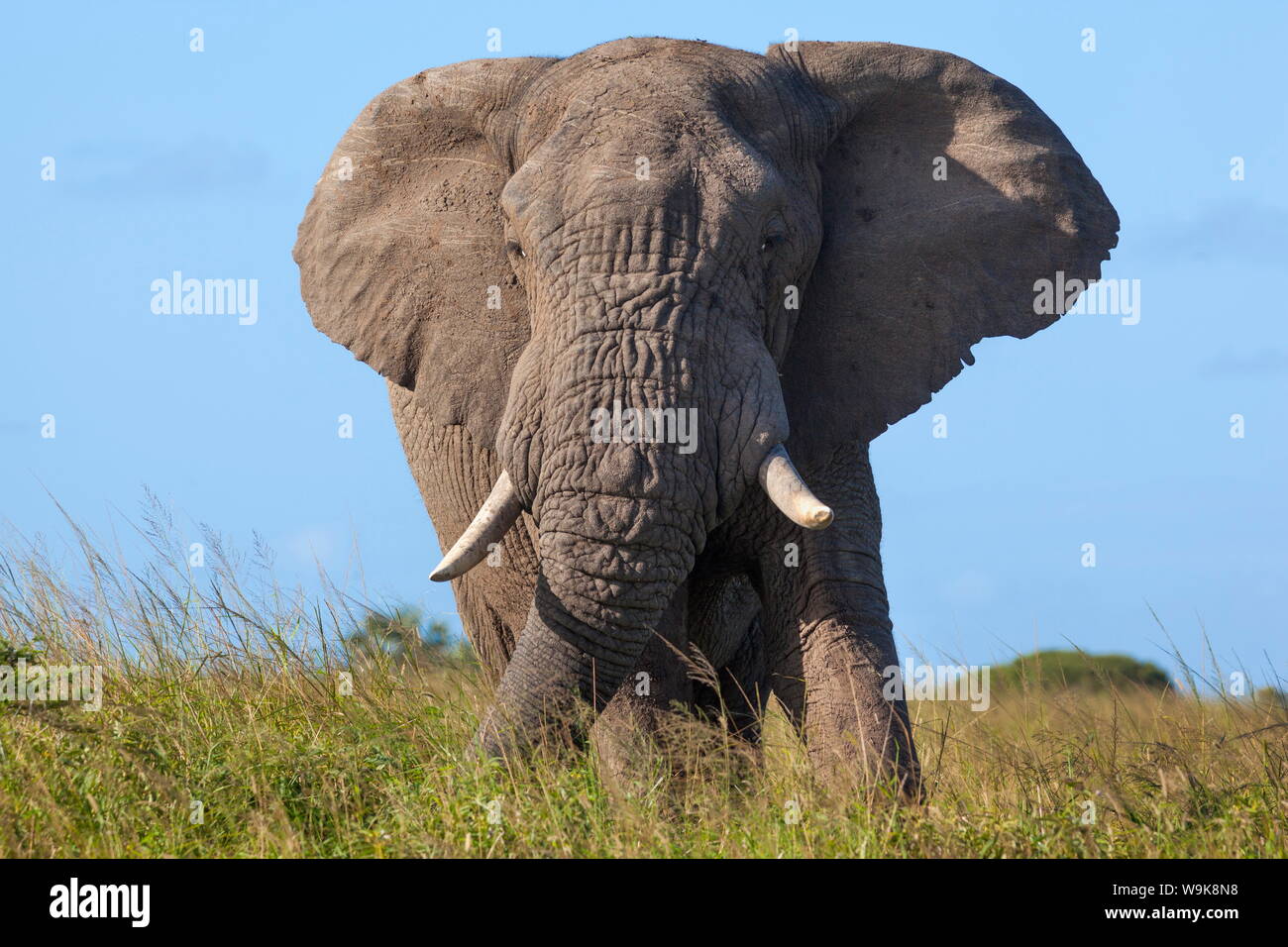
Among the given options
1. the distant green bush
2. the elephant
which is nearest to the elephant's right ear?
the elephant

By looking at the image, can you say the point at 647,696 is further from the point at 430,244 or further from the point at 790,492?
the point at 430,244

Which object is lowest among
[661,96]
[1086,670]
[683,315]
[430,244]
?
[1086,670]

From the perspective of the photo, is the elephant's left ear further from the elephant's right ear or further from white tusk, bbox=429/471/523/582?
white tusk, bbox=429/471/523/582

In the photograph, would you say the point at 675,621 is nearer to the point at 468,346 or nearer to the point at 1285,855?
the point at 468,346

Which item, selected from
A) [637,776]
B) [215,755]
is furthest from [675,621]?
[215,755]

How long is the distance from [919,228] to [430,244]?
2.43 metres

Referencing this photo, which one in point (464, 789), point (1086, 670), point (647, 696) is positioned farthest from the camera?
point (1086, 670)

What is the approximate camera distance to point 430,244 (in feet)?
28.9

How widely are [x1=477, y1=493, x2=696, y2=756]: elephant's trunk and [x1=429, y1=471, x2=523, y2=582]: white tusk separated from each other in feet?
1.01

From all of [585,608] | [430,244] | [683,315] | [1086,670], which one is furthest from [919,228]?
[1086,670]

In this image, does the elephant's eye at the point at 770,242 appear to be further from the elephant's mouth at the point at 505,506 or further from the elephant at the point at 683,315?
the elephant's mouth at the point at 505,506

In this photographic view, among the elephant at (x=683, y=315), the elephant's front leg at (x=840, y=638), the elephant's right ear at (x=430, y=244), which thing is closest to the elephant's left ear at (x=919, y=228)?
the elephant at (x=683, y=315)
